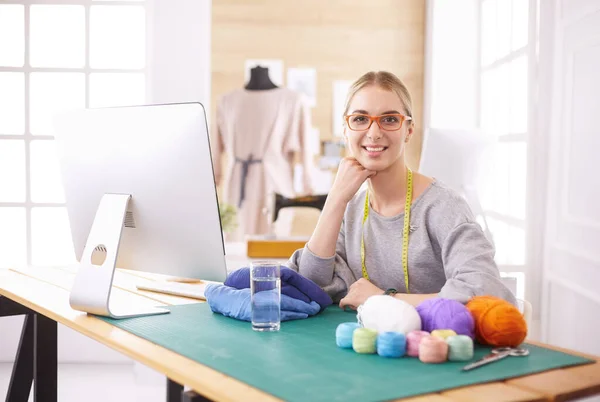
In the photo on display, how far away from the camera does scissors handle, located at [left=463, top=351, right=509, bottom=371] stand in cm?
117

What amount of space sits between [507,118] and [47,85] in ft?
7.66

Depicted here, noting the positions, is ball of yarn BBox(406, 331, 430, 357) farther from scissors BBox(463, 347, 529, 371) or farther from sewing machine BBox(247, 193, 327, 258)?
sewing machine BBox(247, 193, 327, 258)

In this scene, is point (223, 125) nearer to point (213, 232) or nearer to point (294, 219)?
point (294, 219)

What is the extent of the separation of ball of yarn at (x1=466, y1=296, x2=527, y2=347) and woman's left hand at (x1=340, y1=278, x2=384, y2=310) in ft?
1.16

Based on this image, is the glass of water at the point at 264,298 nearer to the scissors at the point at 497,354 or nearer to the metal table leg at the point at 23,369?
the scissors at the point at 497,354

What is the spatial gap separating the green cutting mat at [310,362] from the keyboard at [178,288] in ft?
1.00

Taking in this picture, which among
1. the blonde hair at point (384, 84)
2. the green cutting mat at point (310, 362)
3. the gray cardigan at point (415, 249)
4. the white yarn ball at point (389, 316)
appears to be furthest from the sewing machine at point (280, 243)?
the white yarn ball at point (389, 316)

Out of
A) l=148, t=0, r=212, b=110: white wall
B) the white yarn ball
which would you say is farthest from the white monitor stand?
l=148, t=0, r=212, b=110: white wall

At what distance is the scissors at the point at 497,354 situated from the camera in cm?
117

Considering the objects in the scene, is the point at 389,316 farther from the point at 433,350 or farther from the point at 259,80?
the point at 259,80

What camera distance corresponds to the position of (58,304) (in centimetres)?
175

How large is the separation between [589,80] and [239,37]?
3.07m

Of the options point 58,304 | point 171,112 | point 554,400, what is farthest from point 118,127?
point 554,400

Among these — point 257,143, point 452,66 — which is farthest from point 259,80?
point 452,66
